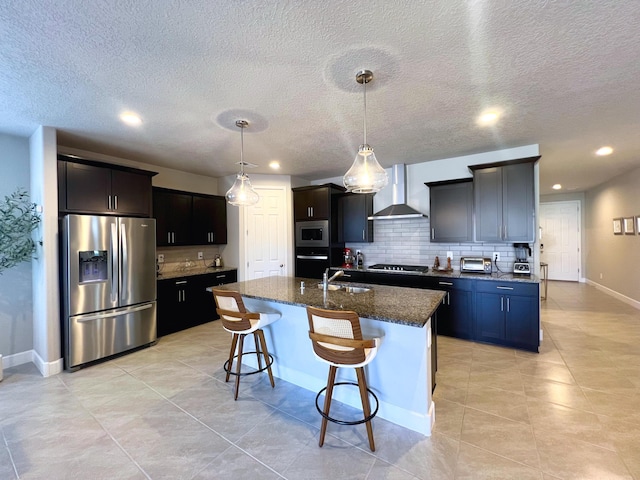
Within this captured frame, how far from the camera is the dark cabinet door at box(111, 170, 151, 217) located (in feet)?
11.3

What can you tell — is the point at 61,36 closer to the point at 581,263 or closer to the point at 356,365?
the point at 356,365

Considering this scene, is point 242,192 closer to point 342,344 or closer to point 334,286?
point 334,286

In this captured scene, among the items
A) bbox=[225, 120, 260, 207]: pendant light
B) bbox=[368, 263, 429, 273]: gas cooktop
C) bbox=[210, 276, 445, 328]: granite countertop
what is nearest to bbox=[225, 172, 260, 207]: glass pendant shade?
bbox=[225, 120, 260, 207]: pendant light

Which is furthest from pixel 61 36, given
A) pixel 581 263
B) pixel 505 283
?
pixel 581 263

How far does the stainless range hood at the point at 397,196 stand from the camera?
436 centimetres

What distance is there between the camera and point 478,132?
10.3 ft

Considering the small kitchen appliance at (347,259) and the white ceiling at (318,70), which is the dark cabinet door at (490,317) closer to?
the white ceiling at (318,70)

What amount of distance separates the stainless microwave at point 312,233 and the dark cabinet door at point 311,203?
105mm

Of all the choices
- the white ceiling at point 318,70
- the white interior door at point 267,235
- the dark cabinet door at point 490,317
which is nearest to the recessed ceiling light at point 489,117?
the white ceiling at point 318,70

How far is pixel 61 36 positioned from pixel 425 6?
2015 mm

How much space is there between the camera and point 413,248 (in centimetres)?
463

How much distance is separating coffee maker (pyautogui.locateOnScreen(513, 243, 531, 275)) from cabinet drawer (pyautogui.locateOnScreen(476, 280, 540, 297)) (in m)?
0.41

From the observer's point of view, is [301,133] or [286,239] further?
[286,239]

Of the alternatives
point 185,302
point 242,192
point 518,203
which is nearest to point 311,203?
point 242,192
